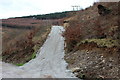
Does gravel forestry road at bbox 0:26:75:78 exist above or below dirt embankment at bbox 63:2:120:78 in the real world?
below

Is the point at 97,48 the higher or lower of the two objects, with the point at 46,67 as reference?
higher

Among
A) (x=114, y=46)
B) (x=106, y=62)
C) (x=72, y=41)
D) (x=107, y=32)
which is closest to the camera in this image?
(x=106, y=62)

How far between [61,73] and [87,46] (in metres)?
3.29

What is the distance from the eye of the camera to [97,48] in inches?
619

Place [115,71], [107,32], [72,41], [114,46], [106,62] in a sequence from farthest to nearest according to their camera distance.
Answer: [72,41] < [107,32] < [114,46] < [106,62] < [115,71]

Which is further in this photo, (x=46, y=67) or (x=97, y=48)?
(x=46, y=67)

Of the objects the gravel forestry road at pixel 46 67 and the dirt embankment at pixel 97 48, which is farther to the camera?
the gravel forestry road at pixel 46 67

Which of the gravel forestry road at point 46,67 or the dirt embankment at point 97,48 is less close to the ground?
the dirt embankment at point 97,48

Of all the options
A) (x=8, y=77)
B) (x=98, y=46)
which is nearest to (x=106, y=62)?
(x=98, y=46)

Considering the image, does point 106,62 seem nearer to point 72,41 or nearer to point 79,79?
point 79,79

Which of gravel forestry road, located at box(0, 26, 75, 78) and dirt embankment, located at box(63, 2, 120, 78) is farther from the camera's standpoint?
gravel forestry road, located at box(0, 26, 75, 78)

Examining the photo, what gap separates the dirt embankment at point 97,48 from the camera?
1336 centimetres

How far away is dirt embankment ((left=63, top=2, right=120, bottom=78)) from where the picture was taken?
13.4m

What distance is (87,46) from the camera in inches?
662
